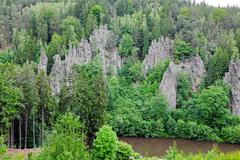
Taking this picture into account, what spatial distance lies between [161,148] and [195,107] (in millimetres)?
12426

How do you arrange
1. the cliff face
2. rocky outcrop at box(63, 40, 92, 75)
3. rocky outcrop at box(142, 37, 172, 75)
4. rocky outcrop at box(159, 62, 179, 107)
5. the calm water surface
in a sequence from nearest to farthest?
the calm water surface < rocky outcrop at box(159, 62, 179, 107) < the cliff face < rocky outcrop at box(63, 40, 92, 75) < rocky outcrop at box(142, 37, 172, 75)

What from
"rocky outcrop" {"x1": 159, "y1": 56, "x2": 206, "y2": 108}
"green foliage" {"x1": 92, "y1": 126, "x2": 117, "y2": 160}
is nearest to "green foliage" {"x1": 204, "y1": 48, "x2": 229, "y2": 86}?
"rocky outcrop" {"x1": 159, "y1": 56, "x2": 206, "y2": 108}

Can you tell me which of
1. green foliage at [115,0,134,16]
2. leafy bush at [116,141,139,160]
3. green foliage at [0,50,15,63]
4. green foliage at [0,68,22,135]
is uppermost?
green foliage at [115,0,134,16]

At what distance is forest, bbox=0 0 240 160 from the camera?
5106cm

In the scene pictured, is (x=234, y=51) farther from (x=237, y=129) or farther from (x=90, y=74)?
(x=90, y=74)

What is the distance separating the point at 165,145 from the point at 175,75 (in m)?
18.3

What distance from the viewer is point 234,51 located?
8025 cm

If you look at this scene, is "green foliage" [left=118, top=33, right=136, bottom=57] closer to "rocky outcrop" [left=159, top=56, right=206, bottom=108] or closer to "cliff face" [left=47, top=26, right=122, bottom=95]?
"cliff face" [left=47, top=26, right=122, bottom=95]

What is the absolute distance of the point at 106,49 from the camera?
93000 millimetres

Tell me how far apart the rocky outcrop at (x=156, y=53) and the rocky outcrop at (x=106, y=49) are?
19.4 feet

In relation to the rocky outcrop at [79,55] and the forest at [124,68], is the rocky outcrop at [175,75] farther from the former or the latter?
the rocky outcrop at [79,55]

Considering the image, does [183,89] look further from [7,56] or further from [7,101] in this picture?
[7,101]

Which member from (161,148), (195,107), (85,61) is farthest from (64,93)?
(85,61)

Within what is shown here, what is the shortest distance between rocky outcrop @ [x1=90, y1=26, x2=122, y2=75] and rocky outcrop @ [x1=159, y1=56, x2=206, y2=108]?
39.1 ft
